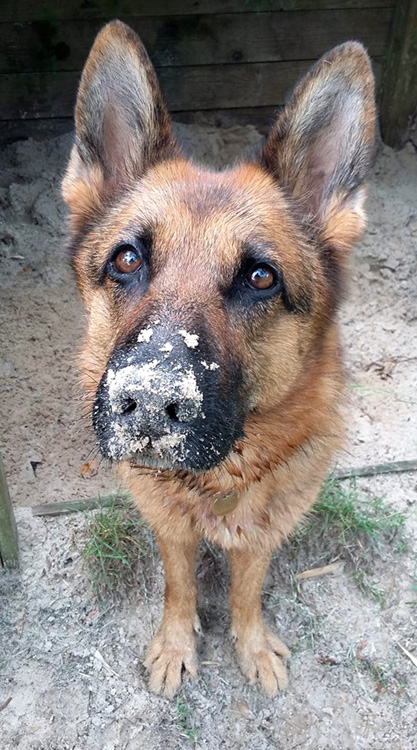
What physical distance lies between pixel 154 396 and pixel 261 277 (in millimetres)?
747

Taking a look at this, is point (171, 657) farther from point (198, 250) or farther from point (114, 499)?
point (198, 250)

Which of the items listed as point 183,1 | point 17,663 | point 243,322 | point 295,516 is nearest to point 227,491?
point 295,516

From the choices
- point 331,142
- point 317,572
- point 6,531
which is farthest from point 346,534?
point 331,142

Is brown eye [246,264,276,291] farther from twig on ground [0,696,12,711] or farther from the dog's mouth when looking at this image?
twig on ground [0,696,12,711]

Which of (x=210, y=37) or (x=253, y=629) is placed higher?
(x=210, y=37)

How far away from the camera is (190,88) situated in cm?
523

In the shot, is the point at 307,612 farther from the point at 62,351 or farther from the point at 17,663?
the point at 62,351

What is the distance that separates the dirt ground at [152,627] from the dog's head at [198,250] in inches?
34.0

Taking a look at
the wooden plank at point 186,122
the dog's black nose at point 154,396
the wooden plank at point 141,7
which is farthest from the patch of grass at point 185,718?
the wooden plank at point 141,7

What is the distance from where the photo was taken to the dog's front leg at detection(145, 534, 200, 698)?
8.98ft

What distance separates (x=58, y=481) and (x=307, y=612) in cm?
162

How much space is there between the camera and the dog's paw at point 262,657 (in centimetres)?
281

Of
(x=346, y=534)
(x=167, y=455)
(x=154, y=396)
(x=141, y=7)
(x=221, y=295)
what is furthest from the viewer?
(x=141, y=7)

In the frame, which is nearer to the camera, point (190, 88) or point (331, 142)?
point (331, 142)
